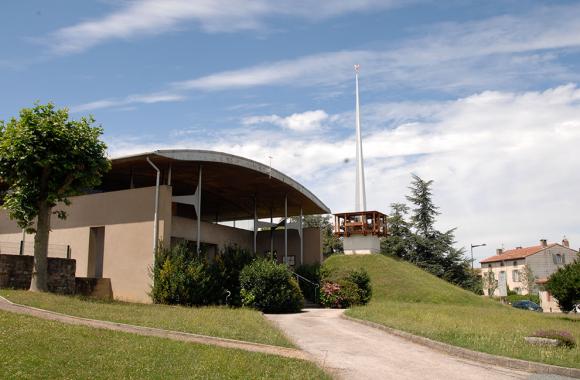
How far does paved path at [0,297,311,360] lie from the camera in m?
12.0

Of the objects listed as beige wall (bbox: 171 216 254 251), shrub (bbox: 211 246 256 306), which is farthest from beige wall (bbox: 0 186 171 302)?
shrub (bbox: 211 246 256 306)

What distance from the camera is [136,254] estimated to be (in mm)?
24078

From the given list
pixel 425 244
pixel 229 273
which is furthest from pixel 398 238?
pixel 229 273

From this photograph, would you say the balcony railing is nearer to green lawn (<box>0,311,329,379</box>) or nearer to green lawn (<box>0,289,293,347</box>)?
green lawn (<box>0,289,293,347</box>)

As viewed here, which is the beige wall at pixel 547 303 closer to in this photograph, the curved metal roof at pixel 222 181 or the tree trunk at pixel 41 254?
the curved metal roof at pixel 222 181

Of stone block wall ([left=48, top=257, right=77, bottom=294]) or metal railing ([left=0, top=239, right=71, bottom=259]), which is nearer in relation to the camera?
stone block wall ([left=48, top=257, right=77, bottom=294])

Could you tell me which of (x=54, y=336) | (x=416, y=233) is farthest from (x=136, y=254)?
(x=416, y=233)

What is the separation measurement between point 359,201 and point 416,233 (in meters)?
9.68

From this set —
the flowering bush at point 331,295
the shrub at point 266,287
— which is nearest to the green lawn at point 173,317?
the shrub at point 266,287

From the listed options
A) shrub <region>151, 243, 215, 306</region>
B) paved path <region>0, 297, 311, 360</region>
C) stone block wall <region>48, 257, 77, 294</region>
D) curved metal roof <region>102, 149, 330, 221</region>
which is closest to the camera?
paved path <region>0, 297, 311, 360</region>

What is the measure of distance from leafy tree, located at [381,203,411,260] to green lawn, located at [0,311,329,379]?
40.1 m

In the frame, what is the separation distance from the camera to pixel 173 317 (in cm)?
1630

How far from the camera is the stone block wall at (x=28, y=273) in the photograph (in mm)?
20781

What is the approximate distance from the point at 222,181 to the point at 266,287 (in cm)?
981
